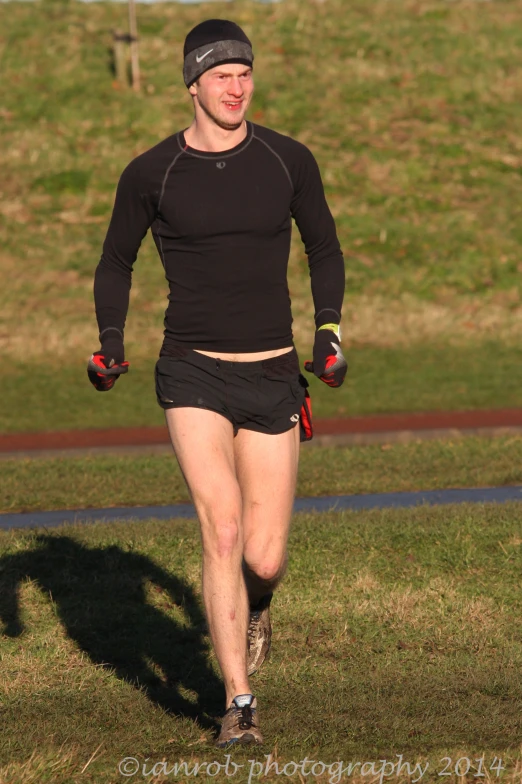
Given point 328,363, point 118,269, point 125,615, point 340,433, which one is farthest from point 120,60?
point 328,363

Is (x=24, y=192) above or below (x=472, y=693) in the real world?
above

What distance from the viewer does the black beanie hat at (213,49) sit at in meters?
5.16

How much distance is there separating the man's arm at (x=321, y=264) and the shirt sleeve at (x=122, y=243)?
2.00 feet

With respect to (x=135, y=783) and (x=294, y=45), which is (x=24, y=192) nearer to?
(x=294, y=45)

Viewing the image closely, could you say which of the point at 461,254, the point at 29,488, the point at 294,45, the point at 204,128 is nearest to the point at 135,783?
the point at 204,128

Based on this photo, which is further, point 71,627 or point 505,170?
point 505,170

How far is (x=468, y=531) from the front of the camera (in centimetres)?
857

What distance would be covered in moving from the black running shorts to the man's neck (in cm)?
80

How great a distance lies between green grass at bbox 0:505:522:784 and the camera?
494cm

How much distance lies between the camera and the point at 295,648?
21.8 feet

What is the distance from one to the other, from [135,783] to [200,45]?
2755mm

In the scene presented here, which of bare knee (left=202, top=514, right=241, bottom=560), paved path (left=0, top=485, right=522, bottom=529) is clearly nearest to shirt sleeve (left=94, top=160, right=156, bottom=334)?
bare knee (left=202, top=514, right=241, bottom=560)

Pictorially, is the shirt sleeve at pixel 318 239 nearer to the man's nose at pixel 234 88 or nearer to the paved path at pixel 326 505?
the man's nose at pixel 234 88

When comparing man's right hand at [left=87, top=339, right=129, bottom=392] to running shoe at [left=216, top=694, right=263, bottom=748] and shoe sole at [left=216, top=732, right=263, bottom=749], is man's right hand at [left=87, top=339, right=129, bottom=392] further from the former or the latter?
shoe sole at [left=216, top=732, right=263, bottom=749]
